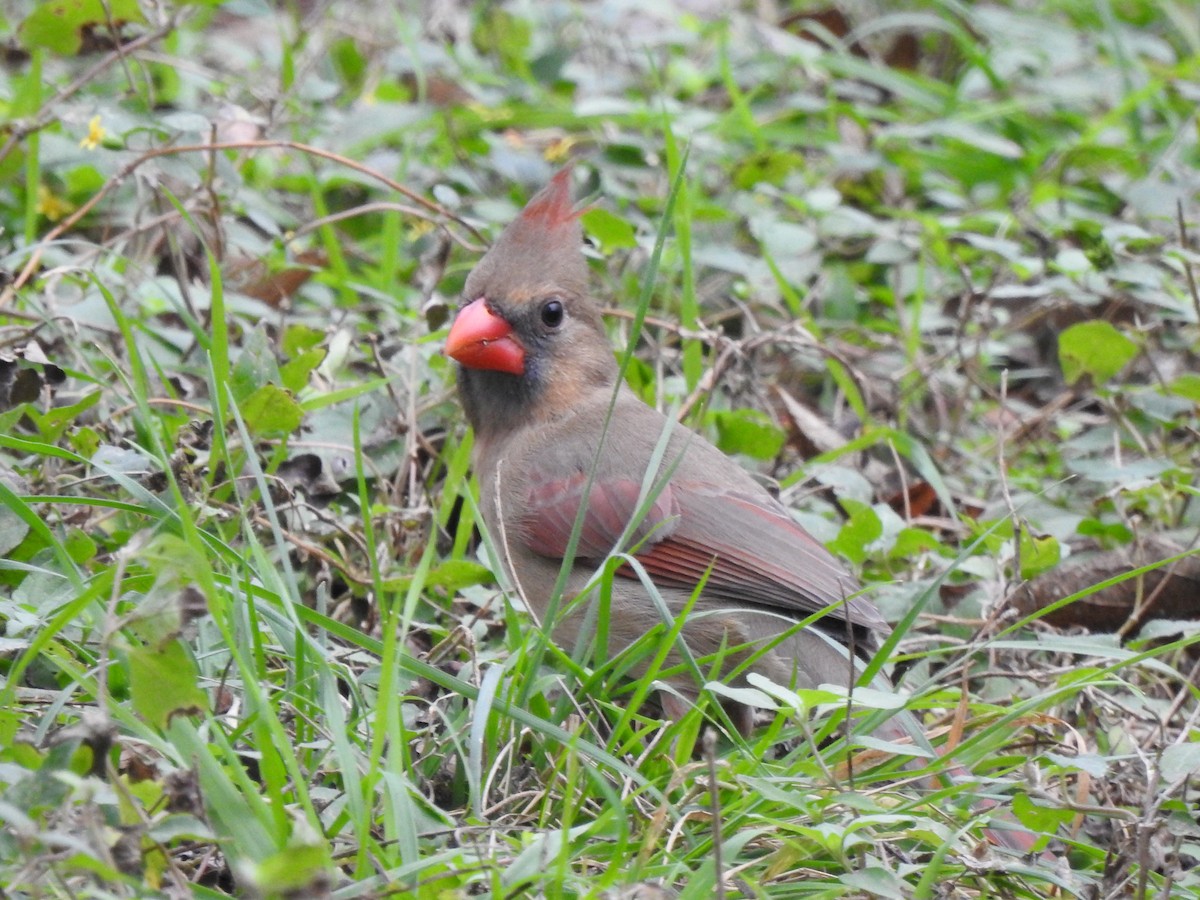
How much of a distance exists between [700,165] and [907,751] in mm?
2999

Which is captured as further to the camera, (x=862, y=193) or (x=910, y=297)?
(x=862, y=193)

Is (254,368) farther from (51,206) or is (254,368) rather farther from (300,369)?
(51,206)

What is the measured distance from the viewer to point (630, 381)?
3.99m

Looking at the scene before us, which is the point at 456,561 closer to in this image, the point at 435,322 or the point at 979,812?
the point at 435,322

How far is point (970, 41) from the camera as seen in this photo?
20.2 feet

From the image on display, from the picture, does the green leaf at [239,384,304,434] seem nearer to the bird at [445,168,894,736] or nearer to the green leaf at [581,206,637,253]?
the bird at [445,168,894,736]

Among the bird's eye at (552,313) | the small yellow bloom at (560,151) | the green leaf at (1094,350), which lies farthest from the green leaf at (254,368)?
the small yellow bloom at (560,151)

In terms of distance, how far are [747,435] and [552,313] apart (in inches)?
23.0

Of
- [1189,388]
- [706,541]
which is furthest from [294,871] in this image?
[1189,388]

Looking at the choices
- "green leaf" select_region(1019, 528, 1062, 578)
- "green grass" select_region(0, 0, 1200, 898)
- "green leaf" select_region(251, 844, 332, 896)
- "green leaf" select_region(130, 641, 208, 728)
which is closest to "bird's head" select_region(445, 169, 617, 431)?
"green grass" select_region(0, 0, 1200, 898)

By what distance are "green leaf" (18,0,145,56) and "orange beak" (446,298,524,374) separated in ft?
3.64

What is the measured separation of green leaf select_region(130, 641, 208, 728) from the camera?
1.93 meters


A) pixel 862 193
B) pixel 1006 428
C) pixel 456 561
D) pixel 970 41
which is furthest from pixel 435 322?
pixel 970 41

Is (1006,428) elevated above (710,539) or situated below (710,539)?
below
